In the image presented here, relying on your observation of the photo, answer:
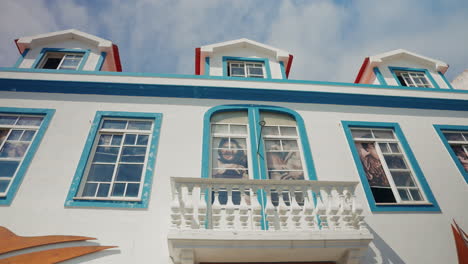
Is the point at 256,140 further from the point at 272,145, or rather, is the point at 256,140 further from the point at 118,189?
the point at 118,189

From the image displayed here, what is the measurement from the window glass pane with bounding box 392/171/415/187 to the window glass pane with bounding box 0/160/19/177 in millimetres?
7797

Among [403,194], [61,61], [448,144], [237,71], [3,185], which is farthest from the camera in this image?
[237,71]

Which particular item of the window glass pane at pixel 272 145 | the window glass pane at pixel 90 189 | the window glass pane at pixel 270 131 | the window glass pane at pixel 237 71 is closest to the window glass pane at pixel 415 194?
the window glass pane at pixel 272 145

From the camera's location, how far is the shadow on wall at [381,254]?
4.79 metres

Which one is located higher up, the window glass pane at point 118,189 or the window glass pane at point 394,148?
the window glass pane at point 394,148

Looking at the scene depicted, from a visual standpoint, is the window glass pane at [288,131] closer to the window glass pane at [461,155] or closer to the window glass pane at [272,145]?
the window glass pane at [272,145]

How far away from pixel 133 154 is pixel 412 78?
8773 mm

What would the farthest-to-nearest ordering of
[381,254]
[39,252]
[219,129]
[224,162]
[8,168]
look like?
[219,129] < [224,162] < [8,168] < [381,254] < [39,252]

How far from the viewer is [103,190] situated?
210 inches

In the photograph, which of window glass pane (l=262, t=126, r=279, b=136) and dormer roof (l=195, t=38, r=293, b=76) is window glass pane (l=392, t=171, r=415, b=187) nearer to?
window glass pane (l=262, t=126, r=279, b=136)

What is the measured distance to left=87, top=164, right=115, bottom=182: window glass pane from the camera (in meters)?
5.50

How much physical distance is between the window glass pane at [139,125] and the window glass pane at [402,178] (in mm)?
5582

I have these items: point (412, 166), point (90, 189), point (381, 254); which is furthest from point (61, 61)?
point (412, 166)

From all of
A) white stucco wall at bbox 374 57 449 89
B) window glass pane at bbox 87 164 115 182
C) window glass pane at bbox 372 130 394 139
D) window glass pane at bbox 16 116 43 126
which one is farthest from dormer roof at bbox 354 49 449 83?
window glass pane at bbox 16 116 43 126
